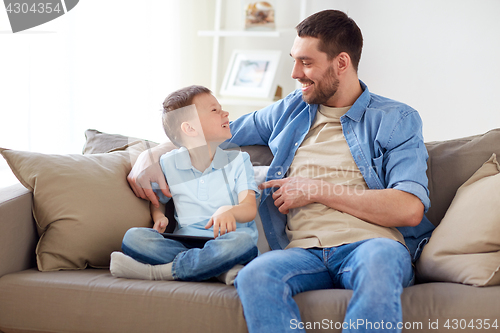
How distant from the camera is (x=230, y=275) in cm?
122

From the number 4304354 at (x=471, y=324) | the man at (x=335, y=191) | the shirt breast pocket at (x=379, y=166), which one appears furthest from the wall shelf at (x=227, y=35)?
the number 4304354 at (x=471, y=324)

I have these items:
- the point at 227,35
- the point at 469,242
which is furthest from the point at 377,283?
the point at 227,35

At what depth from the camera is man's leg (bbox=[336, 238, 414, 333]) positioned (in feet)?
3.34

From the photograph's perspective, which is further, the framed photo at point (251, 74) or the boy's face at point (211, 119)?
the framed photo at point (251, 74)

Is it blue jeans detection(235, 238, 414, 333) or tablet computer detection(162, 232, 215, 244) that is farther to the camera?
tablet computer detection(162, 232, 215, 244)

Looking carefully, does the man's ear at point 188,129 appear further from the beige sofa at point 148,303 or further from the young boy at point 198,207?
the beige sofa at point 148,303

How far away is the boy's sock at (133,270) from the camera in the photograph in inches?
49.3

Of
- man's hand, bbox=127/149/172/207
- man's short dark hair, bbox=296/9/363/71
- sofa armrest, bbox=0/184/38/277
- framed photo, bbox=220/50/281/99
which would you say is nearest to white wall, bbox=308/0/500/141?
framed photo, bbox=220/50/281/99

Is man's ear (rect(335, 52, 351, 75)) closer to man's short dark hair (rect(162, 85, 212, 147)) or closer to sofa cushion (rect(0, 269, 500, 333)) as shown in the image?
man's short dark hair (rect(162, 85, 212, 147))

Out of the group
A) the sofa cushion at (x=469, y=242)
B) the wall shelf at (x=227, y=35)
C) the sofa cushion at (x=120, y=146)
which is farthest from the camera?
the wall shelf at (x=227, y=35)

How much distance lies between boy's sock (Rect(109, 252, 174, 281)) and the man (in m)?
0.23

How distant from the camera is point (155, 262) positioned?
1.28 metres

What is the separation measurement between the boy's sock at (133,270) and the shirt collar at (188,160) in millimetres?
369

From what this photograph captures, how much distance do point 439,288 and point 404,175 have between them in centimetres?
34
